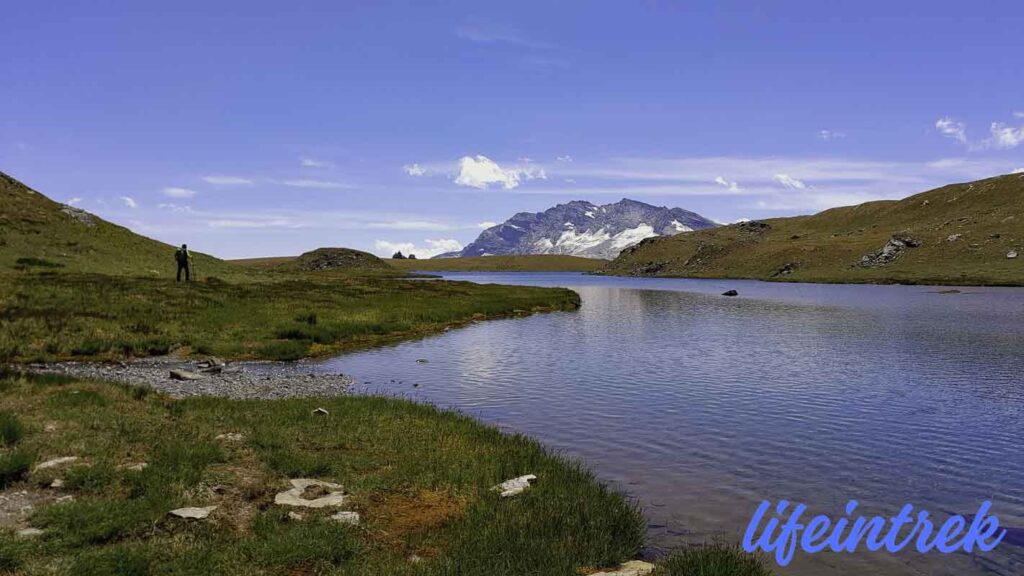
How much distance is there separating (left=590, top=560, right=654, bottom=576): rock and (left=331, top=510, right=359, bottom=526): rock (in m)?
4.61

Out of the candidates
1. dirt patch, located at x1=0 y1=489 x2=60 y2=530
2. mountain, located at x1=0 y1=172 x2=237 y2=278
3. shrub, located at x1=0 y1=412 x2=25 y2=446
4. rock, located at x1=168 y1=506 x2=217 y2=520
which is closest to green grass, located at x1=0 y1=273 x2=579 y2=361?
mountain, located at x1=0 y1=172 x2=237 y2=278

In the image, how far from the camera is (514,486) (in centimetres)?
1357

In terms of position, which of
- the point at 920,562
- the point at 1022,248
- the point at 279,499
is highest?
the point at 1022,248

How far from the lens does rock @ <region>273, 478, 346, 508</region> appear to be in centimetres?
1221

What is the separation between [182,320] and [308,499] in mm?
34849

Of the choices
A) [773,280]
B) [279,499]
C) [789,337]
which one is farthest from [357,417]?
[773,280]

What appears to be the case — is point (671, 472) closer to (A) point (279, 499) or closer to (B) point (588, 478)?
(B) point (588, 478)

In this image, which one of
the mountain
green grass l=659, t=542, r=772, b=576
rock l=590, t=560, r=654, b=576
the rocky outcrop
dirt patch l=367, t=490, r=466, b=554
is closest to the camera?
green grass l=659, t=542, r=772, b=576

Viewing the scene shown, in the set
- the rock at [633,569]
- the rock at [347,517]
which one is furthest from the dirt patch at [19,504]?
the rock at [633,569]

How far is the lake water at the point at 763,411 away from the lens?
47.7ft

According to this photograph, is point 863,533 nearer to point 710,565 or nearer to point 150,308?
point 710,565

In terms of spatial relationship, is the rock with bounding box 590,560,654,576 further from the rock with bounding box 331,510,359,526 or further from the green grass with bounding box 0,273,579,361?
the green grass with bounding box 0,273,579,361

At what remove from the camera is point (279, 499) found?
40.5 feet

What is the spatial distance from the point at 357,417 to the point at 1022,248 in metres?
176
